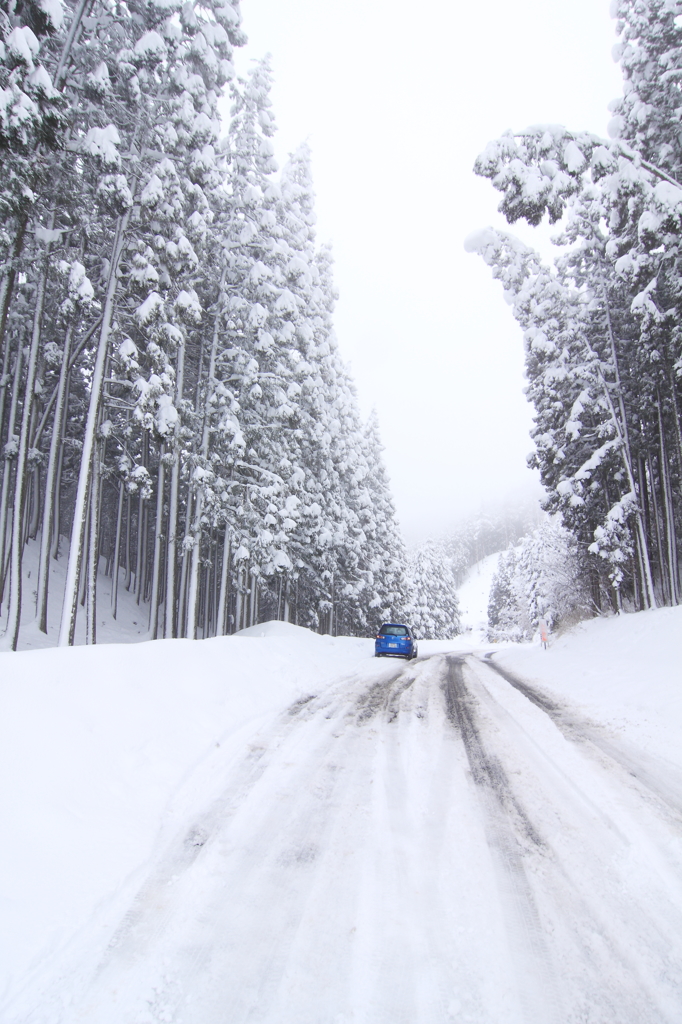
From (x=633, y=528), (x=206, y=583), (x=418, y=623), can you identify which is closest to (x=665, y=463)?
(x=633, y=528)

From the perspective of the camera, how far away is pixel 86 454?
40.4ft

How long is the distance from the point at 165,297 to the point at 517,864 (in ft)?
49.0

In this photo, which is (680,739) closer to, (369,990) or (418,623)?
(369,990)

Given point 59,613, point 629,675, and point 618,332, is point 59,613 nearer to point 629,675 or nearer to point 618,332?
point 629,675

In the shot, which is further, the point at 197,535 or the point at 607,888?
the point at 197,535

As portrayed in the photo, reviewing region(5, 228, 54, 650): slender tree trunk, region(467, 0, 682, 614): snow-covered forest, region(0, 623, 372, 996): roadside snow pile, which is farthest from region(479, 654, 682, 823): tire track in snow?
region(5, 228, 54, 650): slender tree trunk

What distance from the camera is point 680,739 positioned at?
616cm

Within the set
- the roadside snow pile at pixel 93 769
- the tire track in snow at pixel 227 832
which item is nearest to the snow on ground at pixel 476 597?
the tire track in snow at pixel 227 832

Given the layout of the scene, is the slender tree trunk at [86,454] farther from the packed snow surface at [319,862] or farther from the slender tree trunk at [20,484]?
the packed snow surface at [319,862]

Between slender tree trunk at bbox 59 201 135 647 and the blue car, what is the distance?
13.2 m

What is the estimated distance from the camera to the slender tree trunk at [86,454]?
38.2 feet

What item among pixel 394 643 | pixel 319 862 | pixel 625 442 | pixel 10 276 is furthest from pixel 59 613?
pixel 625 442

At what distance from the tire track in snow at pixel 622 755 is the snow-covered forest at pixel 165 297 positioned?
33.6 feet

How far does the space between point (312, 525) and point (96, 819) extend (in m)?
19.6
